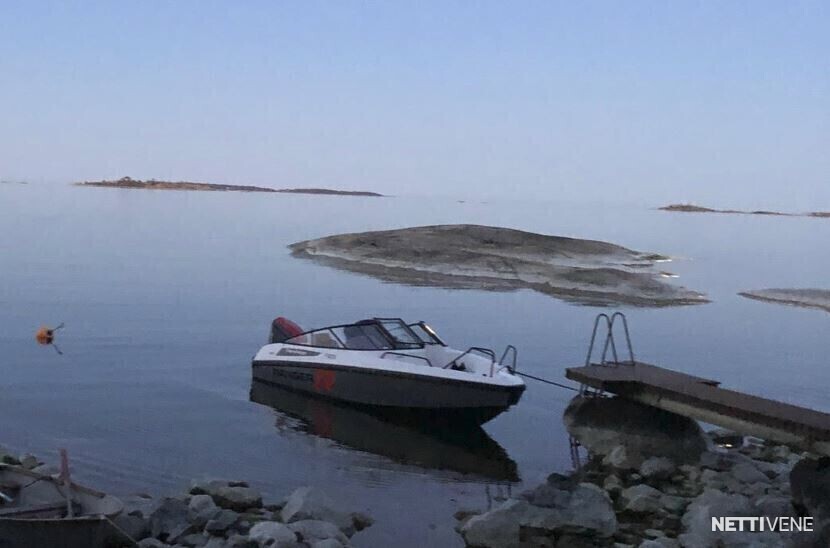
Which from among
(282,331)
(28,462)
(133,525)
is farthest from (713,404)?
(282,331)

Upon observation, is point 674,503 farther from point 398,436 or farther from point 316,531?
point 398,436

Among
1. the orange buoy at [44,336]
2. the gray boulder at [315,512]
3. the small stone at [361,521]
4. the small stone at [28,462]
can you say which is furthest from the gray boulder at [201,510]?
the orange buoy at [44,336]

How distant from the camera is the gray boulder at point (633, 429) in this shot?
55.0ft

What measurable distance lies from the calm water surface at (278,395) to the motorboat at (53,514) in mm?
3065

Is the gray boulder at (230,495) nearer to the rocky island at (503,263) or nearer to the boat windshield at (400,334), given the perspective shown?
the boat windshield at (400,334)

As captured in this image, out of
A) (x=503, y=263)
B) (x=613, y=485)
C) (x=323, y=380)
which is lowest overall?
(x=613, y=485)

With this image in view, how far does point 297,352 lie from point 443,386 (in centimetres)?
412

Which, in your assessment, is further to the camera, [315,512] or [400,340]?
[400,340]

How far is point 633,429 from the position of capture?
56.3 ft

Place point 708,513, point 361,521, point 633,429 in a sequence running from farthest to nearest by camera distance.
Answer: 1. point 633,429
2. point 361,521
3. point 708,513

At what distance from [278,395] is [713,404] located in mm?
9856

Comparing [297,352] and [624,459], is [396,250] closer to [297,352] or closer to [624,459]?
[297,352]

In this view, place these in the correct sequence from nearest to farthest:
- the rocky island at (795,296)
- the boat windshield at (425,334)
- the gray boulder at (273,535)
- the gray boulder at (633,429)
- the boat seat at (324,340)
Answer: the gray boulder at (273,535) < the gray boulder at (633,429) < the boat windshield at (425,334) < the boat seat at (324,340) < the rocky island at (795,296)

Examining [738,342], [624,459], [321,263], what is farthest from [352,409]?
[321,263]
